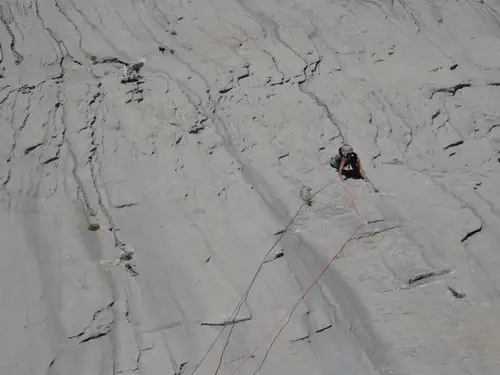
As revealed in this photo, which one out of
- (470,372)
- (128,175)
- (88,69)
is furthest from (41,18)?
(470,372)

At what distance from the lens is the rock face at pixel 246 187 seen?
367 centimetres

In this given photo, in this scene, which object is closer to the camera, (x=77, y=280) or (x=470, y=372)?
(x=470, y=372)

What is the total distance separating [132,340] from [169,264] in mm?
698

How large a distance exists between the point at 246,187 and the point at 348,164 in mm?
971

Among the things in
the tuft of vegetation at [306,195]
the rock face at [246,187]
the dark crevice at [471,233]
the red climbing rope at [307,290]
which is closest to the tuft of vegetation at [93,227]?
the rock face at [246,187]

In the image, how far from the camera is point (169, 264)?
162 inches

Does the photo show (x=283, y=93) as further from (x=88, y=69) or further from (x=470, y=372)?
(x=470, y=372)

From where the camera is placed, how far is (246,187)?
4.78 meters

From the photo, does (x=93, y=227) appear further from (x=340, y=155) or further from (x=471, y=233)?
(x=471, y=233)

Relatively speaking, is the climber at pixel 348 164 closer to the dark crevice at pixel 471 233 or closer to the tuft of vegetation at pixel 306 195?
the tuft of vegetation at pixel 306 195

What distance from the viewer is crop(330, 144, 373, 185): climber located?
4742mm

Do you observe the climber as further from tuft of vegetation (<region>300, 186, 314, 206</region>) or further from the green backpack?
tuft of vegetation (<region>300, 186, 314, 206</region>)

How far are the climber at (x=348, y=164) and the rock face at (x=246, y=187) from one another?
0.10m

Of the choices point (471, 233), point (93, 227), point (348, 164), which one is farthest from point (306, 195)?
point (93, 227)
